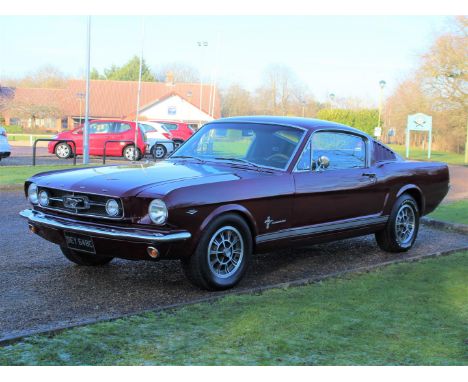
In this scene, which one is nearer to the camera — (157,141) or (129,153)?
(129,153)

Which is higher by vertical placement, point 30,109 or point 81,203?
point 30,109

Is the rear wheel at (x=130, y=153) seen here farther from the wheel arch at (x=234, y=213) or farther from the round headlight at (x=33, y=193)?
the wheel arch at (x=234, y=213)

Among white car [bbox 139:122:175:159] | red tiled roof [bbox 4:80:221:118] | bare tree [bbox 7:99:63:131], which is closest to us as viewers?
white car [bbox 139:122:175:159]

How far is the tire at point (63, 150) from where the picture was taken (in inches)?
959

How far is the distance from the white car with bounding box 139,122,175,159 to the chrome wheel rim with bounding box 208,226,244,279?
835 inches

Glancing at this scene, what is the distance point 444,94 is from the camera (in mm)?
40500

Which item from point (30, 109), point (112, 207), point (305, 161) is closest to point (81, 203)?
point (112, 207)

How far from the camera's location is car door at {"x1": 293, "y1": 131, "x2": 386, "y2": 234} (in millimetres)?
6387

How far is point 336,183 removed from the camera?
671 centimetres

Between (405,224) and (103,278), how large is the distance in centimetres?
396

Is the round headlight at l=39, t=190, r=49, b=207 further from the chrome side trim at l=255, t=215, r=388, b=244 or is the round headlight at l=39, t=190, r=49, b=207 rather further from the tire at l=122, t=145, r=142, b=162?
the tire at l=122, t=145, r=142, b=162

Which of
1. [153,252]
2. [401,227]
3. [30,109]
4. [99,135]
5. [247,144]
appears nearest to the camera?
[153,252]

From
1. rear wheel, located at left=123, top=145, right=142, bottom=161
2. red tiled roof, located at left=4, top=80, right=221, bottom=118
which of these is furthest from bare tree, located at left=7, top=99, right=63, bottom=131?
rear wheel, located at left=123, top=145, right=142, bottom=161

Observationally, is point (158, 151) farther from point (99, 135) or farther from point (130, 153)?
point (99, 135)
